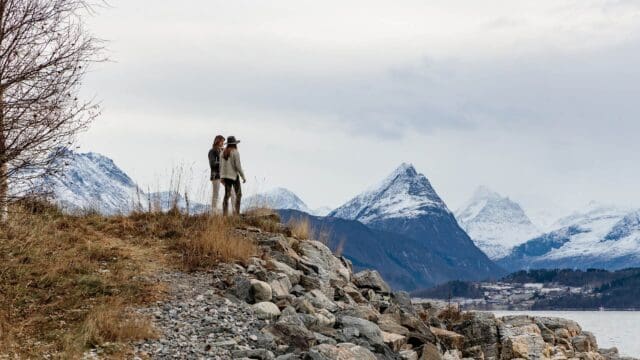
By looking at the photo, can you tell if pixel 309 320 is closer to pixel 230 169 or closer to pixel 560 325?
pixel 230 169

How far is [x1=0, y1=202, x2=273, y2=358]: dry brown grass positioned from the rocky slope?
0.65 metres

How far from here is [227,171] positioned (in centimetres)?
2569

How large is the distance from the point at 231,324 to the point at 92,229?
678 centimetres

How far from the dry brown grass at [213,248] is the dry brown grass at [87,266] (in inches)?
1.0

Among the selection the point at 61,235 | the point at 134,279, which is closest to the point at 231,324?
the point at 134,279

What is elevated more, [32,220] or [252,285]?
[32,220]

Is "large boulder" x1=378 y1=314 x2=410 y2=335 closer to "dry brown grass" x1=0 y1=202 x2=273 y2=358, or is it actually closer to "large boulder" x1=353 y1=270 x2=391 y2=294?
"dry brown grass" x1=0 y1=202 x2=273 y2=358

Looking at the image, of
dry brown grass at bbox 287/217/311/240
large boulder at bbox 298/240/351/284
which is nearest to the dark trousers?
dry brown grass at bbox 287/217/311/240

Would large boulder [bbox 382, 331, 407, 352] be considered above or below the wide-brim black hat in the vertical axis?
below

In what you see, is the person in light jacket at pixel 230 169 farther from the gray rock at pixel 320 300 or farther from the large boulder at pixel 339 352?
the large boulder at pixel 339 352

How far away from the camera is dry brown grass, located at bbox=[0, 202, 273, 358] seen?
14.8 metres

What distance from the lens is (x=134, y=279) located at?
59.4 feet

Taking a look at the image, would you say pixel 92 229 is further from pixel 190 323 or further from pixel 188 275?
pixel 190 323

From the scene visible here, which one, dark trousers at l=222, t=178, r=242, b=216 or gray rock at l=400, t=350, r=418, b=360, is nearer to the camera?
gray rock at l=400, t=350, r=418, b=360
